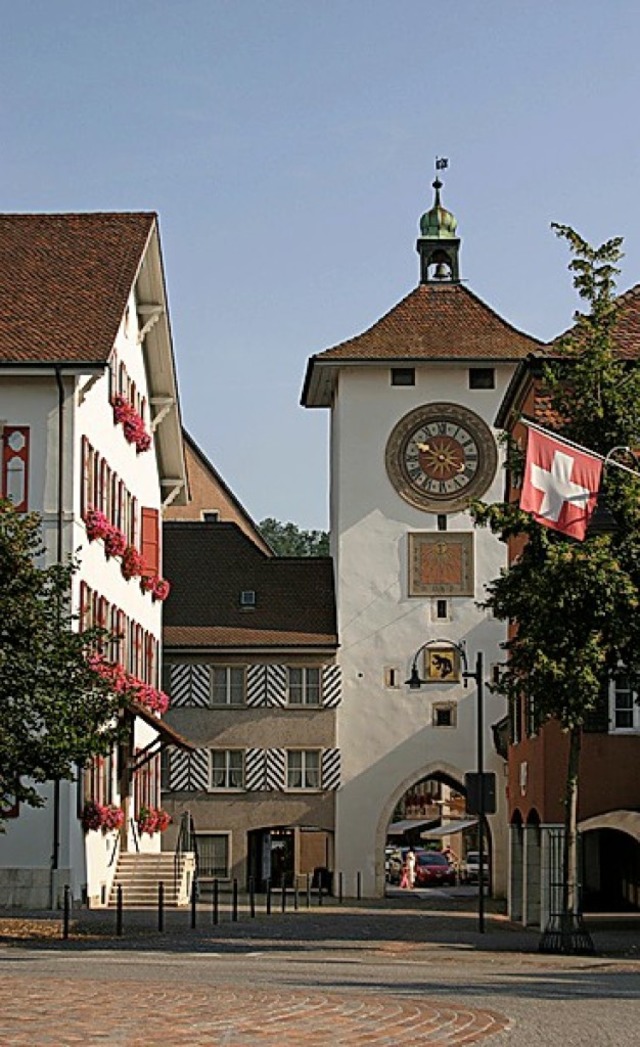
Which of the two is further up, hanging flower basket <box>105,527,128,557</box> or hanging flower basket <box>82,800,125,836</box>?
hanging flower basket <box>105,527,128,557</box>

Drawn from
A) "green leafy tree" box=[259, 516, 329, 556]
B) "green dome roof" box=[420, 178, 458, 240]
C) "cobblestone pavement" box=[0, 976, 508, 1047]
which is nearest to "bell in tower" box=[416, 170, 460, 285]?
"green dome roof" box=[420, 178, 458, 240]

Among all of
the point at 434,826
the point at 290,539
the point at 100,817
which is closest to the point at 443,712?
the point at 100,817

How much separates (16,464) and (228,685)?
21071 mm

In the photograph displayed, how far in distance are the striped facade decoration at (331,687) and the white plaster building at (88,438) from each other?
23.5ft

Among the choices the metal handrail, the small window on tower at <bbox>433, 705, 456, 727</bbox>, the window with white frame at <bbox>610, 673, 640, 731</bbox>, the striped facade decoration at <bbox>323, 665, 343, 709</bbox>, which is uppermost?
the striped facade decoration at <bbox>323, 665, 343, 709</bbox>

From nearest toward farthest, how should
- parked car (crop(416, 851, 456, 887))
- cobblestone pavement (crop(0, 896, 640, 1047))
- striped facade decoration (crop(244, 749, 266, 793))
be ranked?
cobblestone pavement (crop(0, 896, 640, 1047)) < striped facade decoration (crop(244, 749, 266, 793)) < parked car (crop(416, 851, 456, 887))

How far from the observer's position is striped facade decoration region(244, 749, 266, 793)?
57.5 metres

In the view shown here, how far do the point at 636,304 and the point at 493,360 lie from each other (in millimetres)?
21344

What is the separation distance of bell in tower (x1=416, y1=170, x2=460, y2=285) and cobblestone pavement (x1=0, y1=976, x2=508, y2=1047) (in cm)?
4965

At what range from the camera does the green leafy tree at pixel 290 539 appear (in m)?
166

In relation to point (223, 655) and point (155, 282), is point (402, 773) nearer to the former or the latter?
point (223, 655)

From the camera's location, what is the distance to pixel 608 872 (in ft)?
157

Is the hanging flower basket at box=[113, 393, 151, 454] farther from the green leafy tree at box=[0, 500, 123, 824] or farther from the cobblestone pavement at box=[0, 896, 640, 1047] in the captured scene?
the green leafy tree at box=[0, 500, 123, 824]

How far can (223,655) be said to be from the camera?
191 feet
